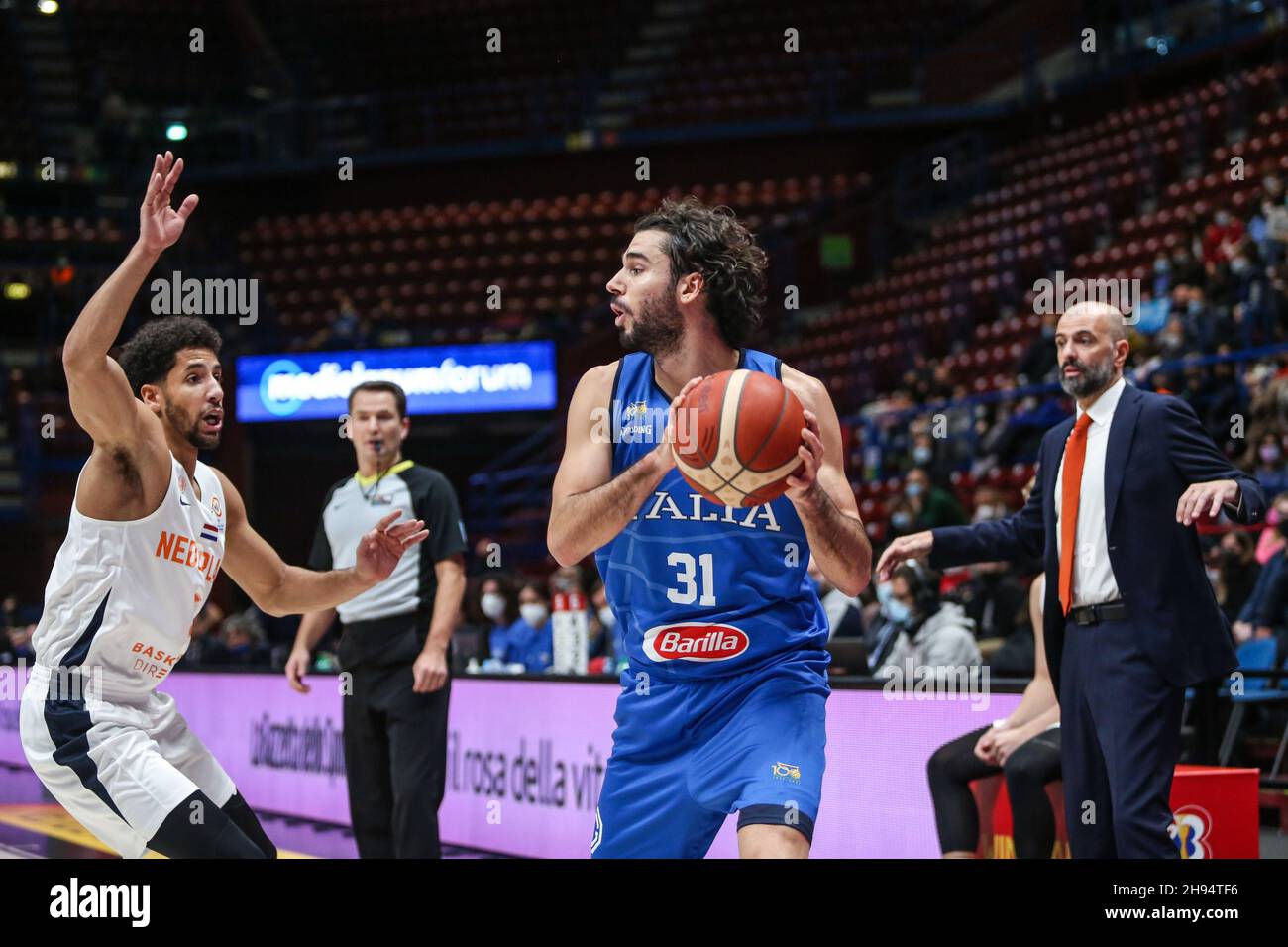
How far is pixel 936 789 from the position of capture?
599 centimetres

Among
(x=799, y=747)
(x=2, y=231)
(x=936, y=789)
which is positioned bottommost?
(x=936, y=789)

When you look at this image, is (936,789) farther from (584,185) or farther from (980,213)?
(584,185)

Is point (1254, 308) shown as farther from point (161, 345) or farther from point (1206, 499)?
point (161, 345)

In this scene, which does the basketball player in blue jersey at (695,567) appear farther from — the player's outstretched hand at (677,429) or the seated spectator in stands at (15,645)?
the seated spectator in stands at (15,645)

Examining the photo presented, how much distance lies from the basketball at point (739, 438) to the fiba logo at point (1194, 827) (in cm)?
286

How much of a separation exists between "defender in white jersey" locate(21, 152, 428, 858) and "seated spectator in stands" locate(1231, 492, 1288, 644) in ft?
18.1

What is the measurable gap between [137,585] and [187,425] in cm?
46

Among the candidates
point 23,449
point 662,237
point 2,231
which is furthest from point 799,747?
point 2,231

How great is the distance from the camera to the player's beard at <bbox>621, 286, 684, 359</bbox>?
12.2ft

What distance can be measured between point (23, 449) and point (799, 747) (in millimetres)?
17040

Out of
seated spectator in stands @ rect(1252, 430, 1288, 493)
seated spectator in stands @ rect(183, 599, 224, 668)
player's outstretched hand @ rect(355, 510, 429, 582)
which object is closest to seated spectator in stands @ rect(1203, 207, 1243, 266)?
seated spectator in stands @ rect(1252, 430, 1288, 493)

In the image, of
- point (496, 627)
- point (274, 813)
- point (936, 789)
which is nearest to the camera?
point (936, 789)

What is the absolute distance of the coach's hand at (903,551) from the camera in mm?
4660
